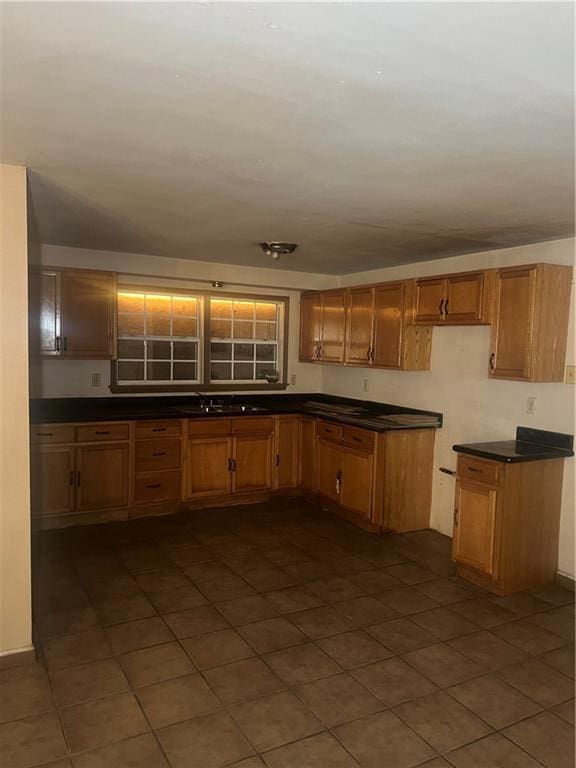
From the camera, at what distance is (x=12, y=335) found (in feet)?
8.38

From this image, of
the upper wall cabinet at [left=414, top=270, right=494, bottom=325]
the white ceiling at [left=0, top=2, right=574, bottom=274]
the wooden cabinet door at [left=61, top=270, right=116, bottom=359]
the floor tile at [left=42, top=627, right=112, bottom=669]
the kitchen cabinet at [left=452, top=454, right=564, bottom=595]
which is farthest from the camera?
the wooden cabinet door at [left=61, top=270, right=116, bottom=359]

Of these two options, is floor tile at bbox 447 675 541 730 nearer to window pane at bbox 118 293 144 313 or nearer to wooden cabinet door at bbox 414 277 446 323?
wooden cabinet door at bbox 414 277 446 323

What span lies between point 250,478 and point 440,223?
9.62 ft

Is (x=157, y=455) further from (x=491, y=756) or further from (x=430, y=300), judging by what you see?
(x=491, y=756)

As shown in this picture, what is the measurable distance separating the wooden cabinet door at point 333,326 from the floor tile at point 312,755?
3.69 meters

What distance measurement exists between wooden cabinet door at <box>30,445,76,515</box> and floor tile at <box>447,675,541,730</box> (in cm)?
318

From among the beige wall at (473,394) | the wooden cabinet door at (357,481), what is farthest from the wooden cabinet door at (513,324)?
the wooden cabinet door at (357,481)

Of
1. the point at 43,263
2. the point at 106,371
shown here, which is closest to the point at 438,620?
the point at 106,371

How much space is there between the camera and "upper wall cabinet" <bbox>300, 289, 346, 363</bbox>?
547 centimetres

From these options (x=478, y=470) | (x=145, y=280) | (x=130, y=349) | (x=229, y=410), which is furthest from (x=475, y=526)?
(x=145, y=280)

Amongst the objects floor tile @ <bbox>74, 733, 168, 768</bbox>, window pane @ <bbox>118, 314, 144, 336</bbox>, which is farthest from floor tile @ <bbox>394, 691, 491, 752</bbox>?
window pane @ <bbox>118, 314, 144, 336</bbox>

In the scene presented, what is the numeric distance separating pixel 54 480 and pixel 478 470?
3.17 meters

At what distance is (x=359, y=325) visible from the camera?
5191 millimetres

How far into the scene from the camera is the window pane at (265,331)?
19.7 ft
